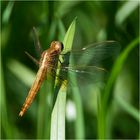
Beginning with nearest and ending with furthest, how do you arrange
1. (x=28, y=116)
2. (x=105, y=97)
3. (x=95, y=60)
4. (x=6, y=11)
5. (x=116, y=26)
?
1. (x=105, y=97)
2. (x=95, y=60)
3. (x=6, y=11)
4. (x=116, y=26)
5. (x=28, y=116)

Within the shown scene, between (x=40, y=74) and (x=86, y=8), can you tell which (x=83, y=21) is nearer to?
(x=86, y=8)

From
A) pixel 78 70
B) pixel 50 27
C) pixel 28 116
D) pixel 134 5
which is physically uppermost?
pixel 134 5

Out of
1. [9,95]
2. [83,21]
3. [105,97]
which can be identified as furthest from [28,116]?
[105,97]

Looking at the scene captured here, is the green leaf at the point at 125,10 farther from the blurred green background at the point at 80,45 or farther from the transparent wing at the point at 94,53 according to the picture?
the transparent wing at the point at 94,53

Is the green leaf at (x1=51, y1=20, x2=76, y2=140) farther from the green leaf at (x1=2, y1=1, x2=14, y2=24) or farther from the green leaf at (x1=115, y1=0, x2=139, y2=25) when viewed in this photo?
the green leaf at (x1=115, y1=0, x2=139, y2=25)

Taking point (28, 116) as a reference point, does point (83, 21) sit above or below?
above

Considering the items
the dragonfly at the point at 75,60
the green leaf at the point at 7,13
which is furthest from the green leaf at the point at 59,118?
the green leaf at the point at 7,13

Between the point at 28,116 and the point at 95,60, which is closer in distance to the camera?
the point at 95,60
